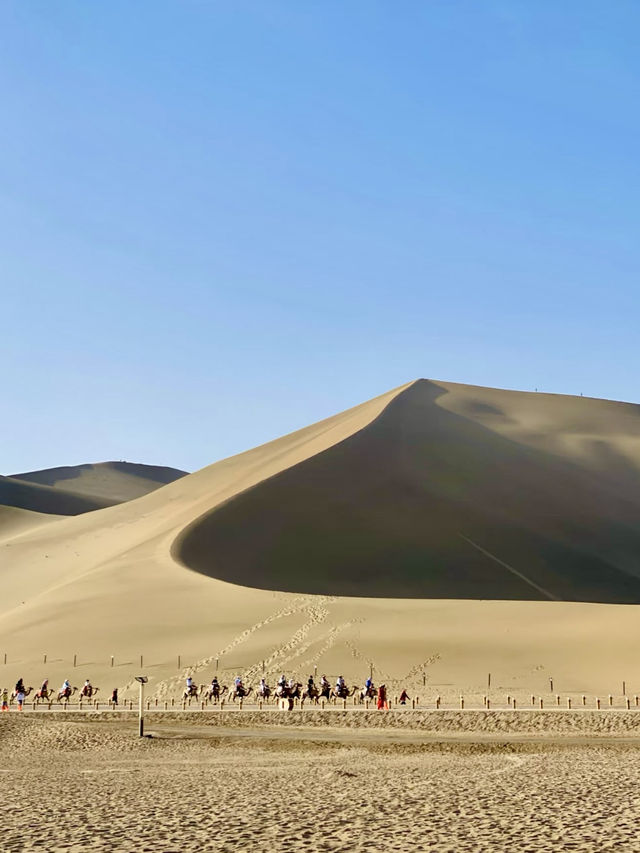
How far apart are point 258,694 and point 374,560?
32.0 metres

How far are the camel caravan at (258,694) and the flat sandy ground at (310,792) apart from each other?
5.03m

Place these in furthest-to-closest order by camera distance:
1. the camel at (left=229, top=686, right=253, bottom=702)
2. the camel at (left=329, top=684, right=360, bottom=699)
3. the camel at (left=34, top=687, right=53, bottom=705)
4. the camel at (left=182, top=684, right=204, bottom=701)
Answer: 1. the camel at (left=34, top=687, right=53, bottom=705)
2. the camel at (left=182, top=684, right=204, bottom=701)
3. the camel at (left=229, top=686, right=253, bottom=702)
4. the camel at (left=329, top=684, right=360, bottom=699)

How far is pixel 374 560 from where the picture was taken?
243 ft

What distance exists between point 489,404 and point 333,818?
112 meters

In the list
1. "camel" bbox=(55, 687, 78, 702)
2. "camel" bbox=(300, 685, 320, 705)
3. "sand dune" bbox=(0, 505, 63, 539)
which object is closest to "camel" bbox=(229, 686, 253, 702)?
"camel" bbox=(300, 685, 320, 705)

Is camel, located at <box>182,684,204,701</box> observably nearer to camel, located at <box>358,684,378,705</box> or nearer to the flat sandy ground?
camel, located at <box>358,684,378,705</box>

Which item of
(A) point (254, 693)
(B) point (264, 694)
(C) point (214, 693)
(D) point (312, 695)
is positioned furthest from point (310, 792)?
(A) point (254, 693)

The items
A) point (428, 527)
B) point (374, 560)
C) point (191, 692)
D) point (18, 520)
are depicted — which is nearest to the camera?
point (191, 692)

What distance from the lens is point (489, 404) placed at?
422 ft

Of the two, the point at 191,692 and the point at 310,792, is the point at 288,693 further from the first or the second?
the point at 310,792

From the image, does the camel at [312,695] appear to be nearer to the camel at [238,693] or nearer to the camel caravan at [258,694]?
the camel caravan at [258,694]

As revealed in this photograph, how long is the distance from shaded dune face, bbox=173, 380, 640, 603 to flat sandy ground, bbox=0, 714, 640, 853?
121 ft

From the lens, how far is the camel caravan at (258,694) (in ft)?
129

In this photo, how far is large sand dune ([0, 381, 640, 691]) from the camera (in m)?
50.0
